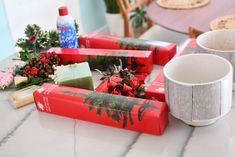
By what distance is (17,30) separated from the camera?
223 cm

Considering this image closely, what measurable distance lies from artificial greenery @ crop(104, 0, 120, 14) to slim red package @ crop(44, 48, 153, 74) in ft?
6.43

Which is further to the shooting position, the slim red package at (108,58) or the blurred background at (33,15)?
the blurred background at (33,15)

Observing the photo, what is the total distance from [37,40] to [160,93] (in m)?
0.54

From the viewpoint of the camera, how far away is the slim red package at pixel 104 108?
67 centimetres

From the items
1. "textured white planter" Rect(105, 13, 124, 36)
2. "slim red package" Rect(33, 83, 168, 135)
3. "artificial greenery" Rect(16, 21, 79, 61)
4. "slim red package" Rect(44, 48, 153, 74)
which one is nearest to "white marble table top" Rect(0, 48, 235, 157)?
"slim red package" Rect(33, 83, 168, 135)

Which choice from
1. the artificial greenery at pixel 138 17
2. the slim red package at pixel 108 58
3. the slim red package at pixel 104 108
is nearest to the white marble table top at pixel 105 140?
the slim red package at pixel 104 108

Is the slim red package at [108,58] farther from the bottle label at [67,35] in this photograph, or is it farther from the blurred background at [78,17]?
the blurred background at [78,17]

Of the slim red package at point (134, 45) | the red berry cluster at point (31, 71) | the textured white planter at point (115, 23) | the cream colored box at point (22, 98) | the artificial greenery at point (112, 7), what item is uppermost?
the slim red package at point (134, 45)

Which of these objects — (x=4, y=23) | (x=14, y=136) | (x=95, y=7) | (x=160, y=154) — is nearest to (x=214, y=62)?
(x=160, y=154)

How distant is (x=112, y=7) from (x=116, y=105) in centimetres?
231

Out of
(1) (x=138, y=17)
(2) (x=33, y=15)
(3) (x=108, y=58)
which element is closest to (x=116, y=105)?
(3) (x=108, y=58)

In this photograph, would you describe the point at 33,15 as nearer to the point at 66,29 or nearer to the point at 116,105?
the point at 66,29

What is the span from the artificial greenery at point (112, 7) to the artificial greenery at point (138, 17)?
21 cm

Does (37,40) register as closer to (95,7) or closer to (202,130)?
(202,130)
